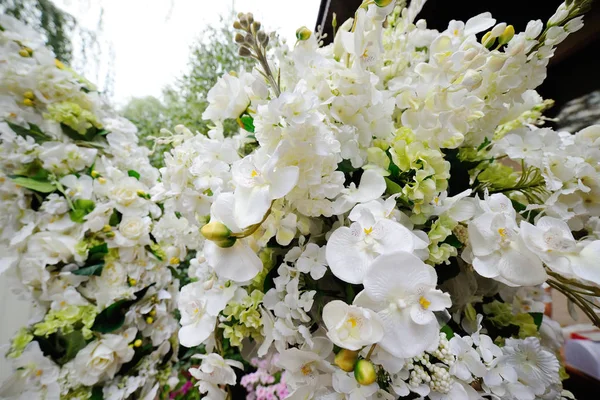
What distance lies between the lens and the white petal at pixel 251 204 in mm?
234

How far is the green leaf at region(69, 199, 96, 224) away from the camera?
1.61 feet

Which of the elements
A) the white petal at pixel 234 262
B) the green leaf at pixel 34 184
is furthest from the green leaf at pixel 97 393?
the white petal at pixel 234 262

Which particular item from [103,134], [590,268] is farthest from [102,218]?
[590,268]

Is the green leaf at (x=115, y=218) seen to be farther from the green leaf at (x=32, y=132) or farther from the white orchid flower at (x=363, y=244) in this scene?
the white orchid flower at (x=363, y=244)

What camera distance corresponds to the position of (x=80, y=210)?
495 mm

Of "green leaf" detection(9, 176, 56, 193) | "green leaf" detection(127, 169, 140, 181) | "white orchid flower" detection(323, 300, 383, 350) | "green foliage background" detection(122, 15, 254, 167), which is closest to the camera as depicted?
"white orchid flower" detection(323, 300, 383, 350)

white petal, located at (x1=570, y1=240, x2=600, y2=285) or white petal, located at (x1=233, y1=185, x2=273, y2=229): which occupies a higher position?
white petal, located at (x1=570, y1=240, x2=600, y2=285)

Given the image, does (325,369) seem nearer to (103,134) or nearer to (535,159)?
(535,159)

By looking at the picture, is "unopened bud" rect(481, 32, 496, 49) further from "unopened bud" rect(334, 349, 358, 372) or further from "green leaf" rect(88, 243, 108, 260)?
"green leaf" rect(88, 243, 108, 260)

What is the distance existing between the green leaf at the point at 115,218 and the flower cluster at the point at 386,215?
0.21 meters

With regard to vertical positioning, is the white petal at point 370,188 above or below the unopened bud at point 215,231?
above

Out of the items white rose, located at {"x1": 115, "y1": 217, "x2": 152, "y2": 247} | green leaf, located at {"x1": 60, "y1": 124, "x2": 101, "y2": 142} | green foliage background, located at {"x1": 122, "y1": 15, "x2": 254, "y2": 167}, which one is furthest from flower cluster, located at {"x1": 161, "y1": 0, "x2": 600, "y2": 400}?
green foliage background, located at {"x1": 122, "y1": 15, "x2": 254, "y2": 167}

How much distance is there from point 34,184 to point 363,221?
20.7 inches

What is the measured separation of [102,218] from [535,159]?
63cm
